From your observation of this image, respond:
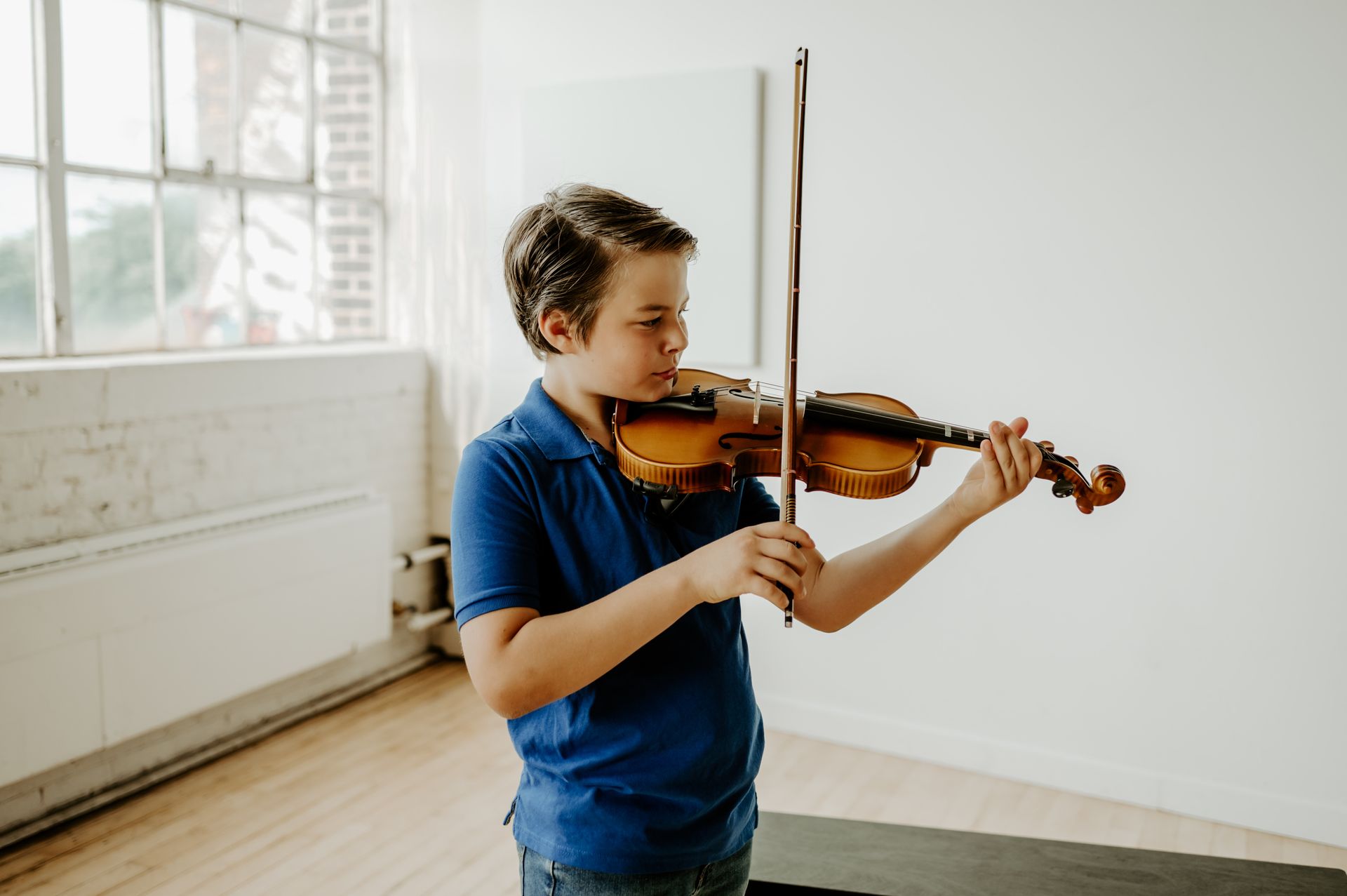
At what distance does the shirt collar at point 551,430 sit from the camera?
1131 millimetres

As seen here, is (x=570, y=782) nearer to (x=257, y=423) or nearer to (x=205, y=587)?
(x=205, y=587)

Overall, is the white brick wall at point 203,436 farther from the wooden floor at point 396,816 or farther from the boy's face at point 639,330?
the boy's face at point 639,330

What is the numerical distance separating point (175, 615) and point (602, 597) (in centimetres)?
222

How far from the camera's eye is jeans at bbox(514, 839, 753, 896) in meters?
1.06

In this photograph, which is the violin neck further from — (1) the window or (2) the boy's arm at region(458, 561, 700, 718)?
(1) the window

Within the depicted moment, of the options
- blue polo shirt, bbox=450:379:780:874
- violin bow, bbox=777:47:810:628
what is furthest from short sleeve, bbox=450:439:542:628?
violin bow, bbox=777:47:810:628

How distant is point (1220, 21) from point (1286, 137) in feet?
1.13

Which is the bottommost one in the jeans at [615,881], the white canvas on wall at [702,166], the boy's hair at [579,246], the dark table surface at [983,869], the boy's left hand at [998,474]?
the dark table surface at [983,869]

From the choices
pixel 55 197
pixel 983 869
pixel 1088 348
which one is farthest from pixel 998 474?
pixel 55 197

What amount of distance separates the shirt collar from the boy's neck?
0.13 ft

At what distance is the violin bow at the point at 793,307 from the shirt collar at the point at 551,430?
0.25 metres

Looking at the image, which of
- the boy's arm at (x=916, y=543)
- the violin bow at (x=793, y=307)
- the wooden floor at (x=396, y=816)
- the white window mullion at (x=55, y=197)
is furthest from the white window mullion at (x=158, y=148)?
the violin bow at (x=793, y=307)

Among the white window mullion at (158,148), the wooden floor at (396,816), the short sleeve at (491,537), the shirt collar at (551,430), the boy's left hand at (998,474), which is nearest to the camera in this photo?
the short sleeve at (491,537)

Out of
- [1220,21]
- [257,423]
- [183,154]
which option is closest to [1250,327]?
[1220,21]
